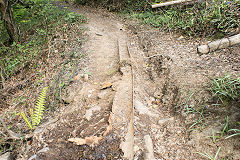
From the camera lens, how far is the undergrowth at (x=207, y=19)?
3932 mm

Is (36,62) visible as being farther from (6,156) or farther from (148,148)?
(148,148)

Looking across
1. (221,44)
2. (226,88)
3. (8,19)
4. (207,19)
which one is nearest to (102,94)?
(226,88)

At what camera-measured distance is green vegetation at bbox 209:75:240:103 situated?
2.26 metres

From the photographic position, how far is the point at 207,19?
4.26m

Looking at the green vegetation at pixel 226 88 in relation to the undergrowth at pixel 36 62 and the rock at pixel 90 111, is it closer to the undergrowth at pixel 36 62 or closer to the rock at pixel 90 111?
the rock at pixel 90 111

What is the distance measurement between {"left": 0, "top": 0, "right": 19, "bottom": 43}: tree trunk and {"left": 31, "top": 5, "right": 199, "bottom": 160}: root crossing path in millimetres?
4117

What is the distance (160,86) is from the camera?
3.33 metres

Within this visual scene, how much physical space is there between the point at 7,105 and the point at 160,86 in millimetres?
4227

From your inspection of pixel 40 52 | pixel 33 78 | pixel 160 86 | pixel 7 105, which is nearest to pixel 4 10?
pixel 40 52

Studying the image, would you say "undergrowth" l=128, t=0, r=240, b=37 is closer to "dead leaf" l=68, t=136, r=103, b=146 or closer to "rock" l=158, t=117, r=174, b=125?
"rock" l=158, t=117, r=174, b=125

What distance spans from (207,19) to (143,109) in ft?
11.4

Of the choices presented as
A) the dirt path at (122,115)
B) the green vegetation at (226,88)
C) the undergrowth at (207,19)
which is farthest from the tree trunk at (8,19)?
the green vegetation at (226,88)

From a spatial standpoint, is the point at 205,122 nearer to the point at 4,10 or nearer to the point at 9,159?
the point at 9,159

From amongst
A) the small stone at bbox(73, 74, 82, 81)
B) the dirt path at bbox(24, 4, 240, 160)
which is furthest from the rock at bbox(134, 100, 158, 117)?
the small stone at bbox(73, 74, 82, 81)
